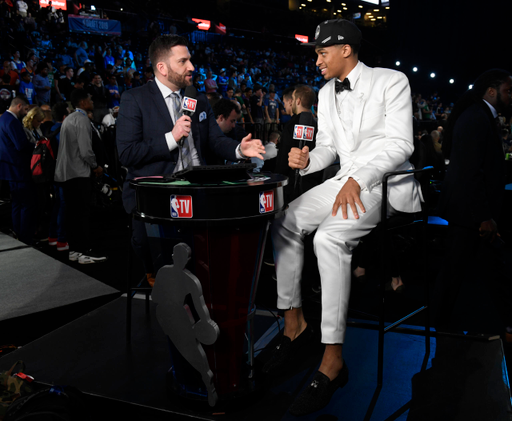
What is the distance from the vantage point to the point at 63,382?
6.26ft

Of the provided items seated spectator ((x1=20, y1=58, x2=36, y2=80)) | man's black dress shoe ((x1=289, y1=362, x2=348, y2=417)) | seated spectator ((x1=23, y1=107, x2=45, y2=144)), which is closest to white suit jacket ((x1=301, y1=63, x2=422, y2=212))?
man's black dress shoe ((x1=289, y1=362, x2=348, y2=417))

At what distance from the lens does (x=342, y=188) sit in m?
1.88

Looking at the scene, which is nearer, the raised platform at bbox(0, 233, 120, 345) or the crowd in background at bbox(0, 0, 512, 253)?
the raised platform at bbox(0, 233, 120, 345)

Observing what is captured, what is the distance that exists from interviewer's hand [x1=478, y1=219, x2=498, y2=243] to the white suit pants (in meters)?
0.85

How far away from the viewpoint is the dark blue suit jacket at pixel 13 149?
4.48 m

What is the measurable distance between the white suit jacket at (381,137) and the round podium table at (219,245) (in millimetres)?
534

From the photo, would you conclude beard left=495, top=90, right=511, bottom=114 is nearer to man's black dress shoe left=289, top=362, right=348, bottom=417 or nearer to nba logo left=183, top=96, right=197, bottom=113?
nba logo left=183, top=96, right=197, bottom=113

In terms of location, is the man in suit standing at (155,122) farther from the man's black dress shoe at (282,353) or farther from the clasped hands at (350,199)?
the man's black dress shoe at (282,353)

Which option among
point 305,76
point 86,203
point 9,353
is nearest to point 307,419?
point 9,353

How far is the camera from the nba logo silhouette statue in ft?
4.99

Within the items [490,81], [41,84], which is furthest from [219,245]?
[41,84]

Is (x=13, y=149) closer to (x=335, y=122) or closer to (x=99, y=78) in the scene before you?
(x=335, y=122)

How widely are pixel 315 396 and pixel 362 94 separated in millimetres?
1391

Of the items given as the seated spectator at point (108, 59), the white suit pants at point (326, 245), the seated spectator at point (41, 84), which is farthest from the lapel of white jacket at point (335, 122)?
the seated spectator at point (108, 59)
